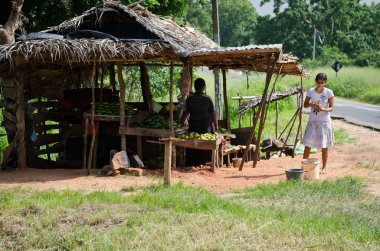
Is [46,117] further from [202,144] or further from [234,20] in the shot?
[234,20]

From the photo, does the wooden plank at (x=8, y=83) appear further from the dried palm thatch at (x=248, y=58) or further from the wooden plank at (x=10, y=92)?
the dried palm thatch at (x=248, y=58)

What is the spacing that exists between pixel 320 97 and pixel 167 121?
3171mm

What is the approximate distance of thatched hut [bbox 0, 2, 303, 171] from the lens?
10492mm

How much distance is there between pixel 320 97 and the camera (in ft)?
34.8

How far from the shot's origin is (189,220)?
711 cm

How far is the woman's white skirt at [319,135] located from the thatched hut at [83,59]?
1262mm

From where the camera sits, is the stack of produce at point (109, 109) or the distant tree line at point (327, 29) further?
the distant tree line at point (327, 29)

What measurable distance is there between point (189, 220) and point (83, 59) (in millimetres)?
4535

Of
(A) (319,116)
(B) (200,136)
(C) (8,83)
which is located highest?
(C) (8,83)

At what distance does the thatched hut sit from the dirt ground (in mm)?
1008

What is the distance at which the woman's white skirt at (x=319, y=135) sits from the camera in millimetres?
10633

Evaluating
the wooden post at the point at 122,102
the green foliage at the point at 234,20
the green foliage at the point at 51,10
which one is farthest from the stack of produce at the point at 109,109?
the green foliage at the point at 234,20

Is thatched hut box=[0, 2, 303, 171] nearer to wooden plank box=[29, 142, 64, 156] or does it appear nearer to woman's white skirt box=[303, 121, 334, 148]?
wooden plank box=[29, 142, 64, 156]

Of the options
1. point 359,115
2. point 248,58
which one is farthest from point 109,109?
point 359,115
